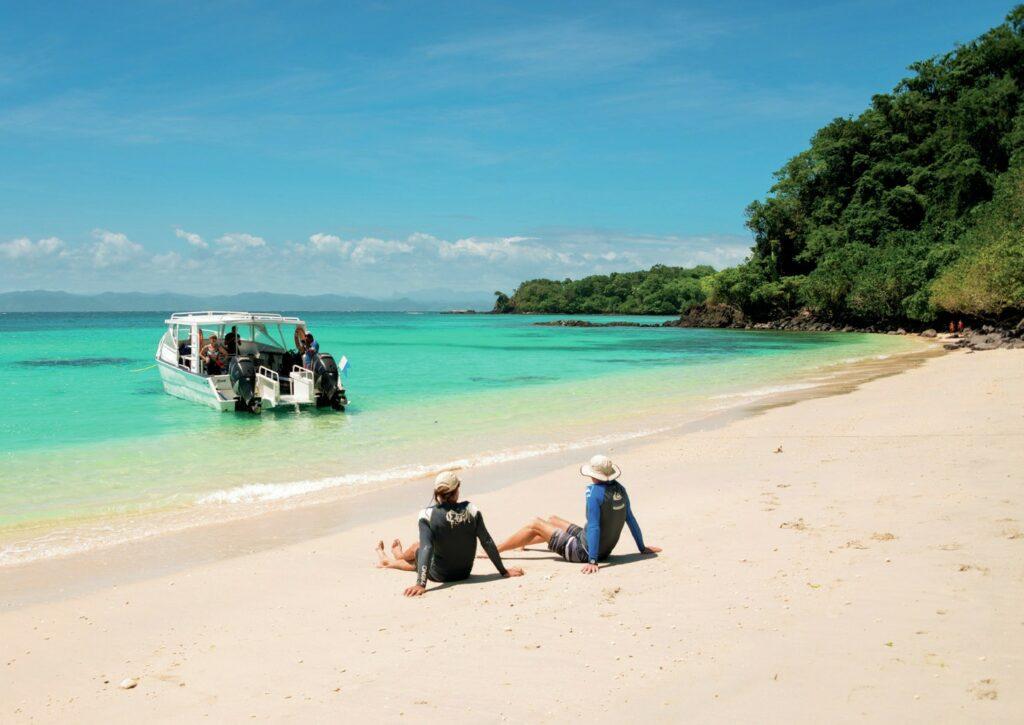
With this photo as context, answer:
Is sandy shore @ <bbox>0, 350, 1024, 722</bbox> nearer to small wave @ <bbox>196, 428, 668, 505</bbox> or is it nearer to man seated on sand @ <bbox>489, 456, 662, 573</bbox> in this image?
man seated on sand @ <bbox>489, 456, 662, 573</bbox>

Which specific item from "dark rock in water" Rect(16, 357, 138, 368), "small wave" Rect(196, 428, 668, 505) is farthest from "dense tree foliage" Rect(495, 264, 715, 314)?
"small wave" Rect(196, 428, 668, 505)

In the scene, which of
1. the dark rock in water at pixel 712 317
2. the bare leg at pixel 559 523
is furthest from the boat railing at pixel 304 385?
the dark rock in water at pixel 712 317

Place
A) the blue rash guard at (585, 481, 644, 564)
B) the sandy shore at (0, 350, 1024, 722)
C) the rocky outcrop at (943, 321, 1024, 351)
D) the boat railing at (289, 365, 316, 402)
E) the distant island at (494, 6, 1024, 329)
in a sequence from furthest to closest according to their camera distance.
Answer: the distant island at (494, 6, 1024, 329)
the rocky outcrop at (943, 321, 1024, 351)
the boat railing at (289, 365, 316, 402)
the blue rash guard at (585, 481, 644, 564)
the sandy shore at (0, 350, 1024, 722)

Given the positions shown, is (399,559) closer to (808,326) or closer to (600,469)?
(600,469)

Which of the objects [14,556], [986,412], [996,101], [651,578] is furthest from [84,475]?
[996,101]

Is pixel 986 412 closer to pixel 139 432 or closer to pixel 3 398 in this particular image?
pixel 139 432

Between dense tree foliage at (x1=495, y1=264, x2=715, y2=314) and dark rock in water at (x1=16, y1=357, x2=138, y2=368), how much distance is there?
120255mm

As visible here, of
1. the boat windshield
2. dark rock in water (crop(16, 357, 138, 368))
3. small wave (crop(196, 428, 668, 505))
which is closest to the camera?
small wave (crop(196, 428, 668, 505))

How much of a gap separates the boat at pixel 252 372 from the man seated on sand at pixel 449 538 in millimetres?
13519

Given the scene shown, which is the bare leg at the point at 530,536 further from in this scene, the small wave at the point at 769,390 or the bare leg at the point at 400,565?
the small wave at the point at 769,390

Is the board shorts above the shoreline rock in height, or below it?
below

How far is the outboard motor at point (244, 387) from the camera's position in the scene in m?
19.1

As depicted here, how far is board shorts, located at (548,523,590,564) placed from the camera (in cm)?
656

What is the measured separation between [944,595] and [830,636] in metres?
1.08
